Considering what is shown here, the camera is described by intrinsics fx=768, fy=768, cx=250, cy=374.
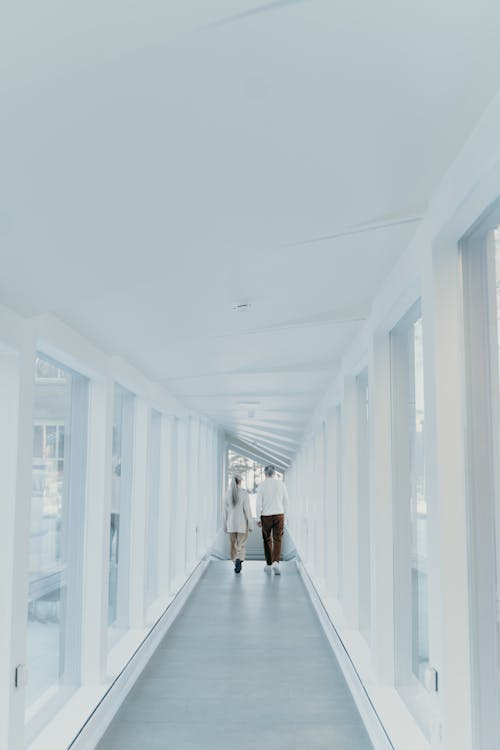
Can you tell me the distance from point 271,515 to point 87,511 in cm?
721

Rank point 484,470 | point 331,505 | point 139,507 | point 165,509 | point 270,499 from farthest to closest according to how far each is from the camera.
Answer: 1. point 270,499
2. point 165,509
3. point 331,505
4. point 139,507
5. point 484,470

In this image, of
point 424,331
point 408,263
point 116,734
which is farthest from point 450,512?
point 116,734

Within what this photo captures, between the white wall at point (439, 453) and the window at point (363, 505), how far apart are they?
1.52 metres

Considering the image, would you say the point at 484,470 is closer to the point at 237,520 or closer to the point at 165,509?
the point at 165,509

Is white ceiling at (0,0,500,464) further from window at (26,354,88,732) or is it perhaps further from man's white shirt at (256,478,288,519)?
man's white shirt at (256,478,288,519)

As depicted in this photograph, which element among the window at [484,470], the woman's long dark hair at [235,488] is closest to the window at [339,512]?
the woman's long dark hair at [235,488]

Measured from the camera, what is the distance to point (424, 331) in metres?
2.97

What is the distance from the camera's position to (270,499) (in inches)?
470

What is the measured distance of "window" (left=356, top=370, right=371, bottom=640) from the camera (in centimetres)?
614

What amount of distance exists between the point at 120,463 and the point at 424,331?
160 inches

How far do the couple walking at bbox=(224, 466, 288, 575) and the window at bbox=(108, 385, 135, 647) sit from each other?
17.0 ft

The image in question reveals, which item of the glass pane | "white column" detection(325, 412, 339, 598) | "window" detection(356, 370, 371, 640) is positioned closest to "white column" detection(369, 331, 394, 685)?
the glass pane

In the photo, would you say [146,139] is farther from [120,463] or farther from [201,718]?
[120,463]

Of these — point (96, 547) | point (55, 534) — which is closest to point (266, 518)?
point (96, 547)
